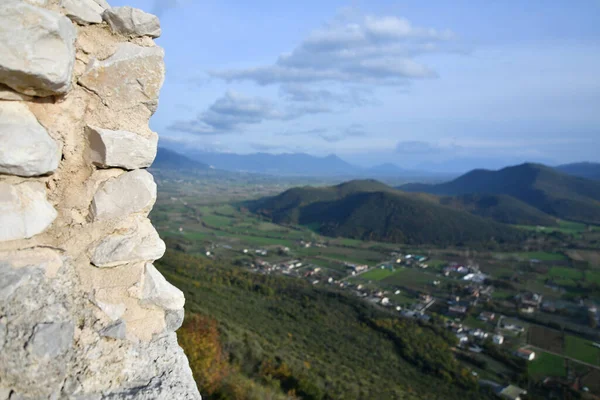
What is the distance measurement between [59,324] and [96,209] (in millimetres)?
694

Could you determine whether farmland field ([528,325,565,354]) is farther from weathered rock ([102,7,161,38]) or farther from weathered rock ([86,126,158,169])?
weathered rock ([102,7,161,38])

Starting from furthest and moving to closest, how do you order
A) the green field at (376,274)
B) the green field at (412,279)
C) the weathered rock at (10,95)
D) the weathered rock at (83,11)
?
1. the green field at (376,274)
2. the green field at (412,279)
3. the weathered rock at (83,11)
4. the weathered rock at (10,95)

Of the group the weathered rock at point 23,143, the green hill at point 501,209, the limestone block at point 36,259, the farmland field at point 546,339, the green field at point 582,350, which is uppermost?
the weathered rock at point 23,143

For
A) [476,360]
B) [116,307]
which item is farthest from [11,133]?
[476,360]

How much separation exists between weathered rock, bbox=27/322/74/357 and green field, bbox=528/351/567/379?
30.7 m

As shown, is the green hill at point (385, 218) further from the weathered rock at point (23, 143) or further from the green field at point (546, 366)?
the weathered rock at point (23, 143)

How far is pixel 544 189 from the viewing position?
112 meters

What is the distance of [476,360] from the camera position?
27484 millimetres

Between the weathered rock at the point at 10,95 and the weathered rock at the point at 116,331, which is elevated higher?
the weathered rock at the point at 10,95

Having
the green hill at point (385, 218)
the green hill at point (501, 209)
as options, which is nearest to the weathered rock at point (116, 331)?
the green hill at point (385, 218)

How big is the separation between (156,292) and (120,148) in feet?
3.05

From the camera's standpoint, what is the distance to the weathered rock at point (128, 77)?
2.35 m

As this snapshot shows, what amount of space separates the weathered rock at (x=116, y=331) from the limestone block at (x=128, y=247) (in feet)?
1.17

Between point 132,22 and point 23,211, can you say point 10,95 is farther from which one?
point 132,22
